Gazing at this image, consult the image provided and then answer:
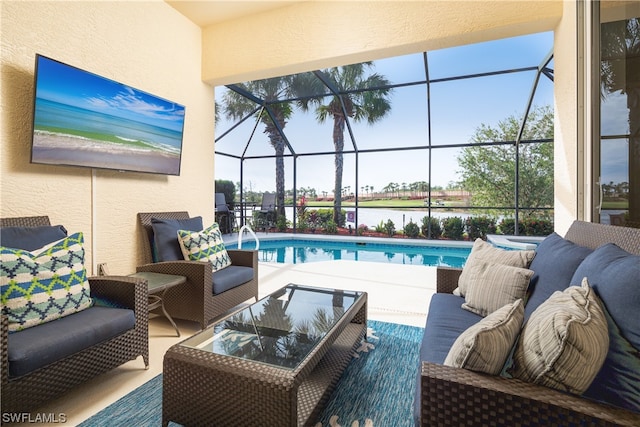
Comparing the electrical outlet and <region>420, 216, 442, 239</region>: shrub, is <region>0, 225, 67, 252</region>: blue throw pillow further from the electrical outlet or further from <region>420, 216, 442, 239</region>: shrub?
<region>420, 216, 442, 239</region>: shrub

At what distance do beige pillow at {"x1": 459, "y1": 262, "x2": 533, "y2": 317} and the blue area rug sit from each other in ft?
1.99

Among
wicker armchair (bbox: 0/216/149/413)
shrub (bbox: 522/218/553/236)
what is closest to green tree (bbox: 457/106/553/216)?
shrub (bbox: 522/218/553/236)

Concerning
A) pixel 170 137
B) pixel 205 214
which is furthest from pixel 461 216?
pixel 170 137

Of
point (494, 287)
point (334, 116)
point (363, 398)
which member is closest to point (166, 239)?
point (363, 398)

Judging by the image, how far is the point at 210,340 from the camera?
1.59 m

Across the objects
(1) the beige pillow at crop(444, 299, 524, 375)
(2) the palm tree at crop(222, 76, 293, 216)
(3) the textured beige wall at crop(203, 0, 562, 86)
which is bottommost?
(1) the beige pillow at crop(444, 299, 524, 375)

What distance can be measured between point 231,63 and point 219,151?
592 cm

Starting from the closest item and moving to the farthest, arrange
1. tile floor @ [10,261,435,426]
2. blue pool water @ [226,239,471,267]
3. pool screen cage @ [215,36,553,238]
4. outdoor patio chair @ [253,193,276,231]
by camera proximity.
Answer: tile floor @ [10,261,435,426], blue pool water @ [226,239,471,267], pool screen cage @ [215,36,553,238], outdoor patio chair @ [253,193,276,231]

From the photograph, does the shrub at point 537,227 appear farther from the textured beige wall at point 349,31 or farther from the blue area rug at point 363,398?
the blue area rug at point 363,398

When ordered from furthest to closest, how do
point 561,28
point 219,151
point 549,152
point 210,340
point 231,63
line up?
point 219,151, point 549,152, point 231,63, point 561,28, point 210,340

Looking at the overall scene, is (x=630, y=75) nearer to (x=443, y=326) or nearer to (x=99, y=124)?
(x=443, y=326)

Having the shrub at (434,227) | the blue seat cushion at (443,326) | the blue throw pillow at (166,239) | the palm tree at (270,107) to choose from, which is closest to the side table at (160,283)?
the blue throw pillow at (166,239)

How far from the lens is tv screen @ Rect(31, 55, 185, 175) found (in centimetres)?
227

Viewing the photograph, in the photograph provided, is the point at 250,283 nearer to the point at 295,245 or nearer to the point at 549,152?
the point at 295,245
